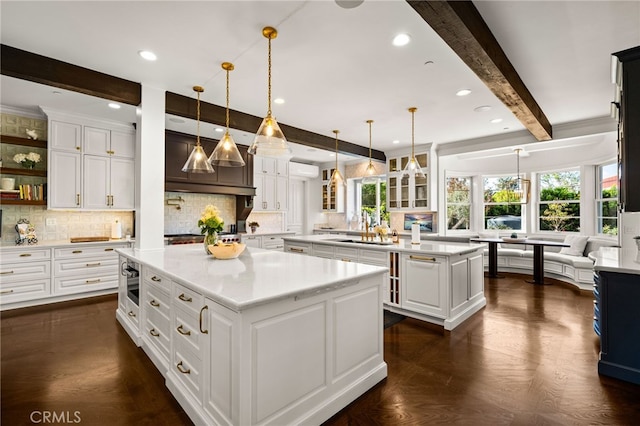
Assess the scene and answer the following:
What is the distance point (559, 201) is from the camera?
6.51m

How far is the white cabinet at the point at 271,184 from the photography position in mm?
6949

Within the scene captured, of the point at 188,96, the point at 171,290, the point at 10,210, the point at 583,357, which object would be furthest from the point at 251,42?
the point at 10,210

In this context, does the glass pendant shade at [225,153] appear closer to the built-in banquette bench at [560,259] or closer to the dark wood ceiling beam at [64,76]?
the dark wood ceiling beam at [64,76]

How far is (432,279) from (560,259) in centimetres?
369

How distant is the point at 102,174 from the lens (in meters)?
4.88

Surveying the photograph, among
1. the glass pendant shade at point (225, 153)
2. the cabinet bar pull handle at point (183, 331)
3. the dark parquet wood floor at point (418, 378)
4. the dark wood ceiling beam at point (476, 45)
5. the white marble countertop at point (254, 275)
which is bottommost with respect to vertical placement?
the dark parquet wood floor at point (418, 378)

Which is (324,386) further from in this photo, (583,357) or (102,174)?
(102,174)

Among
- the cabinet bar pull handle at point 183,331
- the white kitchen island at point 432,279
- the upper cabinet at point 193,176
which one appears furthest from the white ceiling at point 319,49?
the cabinet bar pull handle at point 183,331

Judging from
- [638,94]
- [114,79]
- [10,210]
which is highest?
[114,79]

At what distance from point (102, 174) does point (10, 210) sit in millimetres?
1209

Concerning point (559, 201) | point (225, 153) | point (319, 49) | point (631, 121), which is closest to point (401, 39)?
point (319, 49)

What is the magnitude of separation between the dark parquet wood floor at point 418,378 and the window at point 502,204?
3773mm

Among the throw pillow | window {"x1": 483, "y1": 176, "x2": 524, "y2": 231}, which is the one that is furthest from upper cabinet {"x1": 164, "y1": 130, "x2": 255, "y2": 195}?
the throw pillow

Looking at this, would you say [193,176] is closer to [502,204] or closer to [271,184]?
[271,184]
